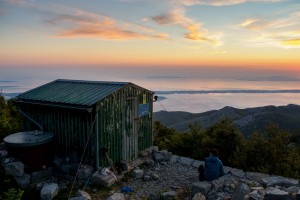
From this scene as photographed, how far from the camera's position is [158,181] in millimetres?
12242

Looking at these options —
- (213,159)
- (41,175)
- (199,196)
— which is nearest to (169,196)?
(199,196)

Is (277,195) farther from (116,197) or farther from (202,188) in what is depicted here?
(116,197)

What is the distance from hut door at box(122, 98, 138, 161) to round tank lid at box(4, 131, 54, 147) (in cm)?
342

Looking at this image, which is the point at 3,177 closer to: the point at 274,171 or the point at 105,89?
the point at 105,89

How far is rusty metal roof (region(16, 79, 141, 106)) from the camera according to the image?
1188 centimetres

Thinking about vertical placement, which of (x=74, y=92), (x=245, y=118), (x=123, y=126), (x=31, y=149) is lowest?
(x=245, y=118)

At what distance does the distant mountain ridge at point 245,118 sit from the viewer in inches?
2677

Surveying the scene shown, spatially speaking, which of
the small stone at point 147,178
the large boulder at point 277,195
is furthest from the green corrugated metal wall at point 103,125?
the large boulder at point 277,195

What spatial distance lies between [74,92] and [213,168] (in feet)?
23.9

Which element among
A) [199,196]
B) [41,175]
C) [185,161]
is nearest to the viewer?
[199,196]

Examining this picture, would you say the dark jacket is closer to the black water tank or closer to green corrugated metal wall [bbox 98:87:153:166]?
green corrugated metal wall [bbox 98:87:153:166]

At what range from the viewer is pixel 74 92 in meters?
13.2

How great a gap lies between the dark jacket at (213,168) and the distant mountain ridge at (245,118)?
167 feet

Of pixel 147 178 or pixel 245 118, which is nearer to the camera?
pixel 147 178
